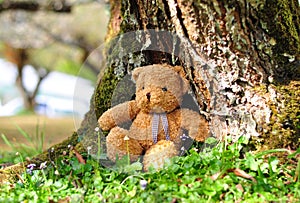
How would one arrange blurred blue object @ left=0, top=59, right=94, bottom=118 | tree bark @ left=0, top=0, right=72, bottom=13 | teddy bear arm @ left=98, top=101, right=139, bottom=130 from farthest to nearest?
blurred blue object @ left=0, top=59, right=94, bottom=118
tree bark @ left=0, top=0, right=72, bottom=13
teddy bear arm @ left=98, top=101, right=139, bottom=130

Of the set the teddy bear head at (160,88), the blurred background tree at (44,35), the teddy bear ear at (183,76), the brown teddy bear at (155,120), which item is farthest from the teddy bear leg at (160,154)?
the blurred background tree at (44,35)

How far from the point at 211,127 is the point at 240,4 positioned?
1.69 ft

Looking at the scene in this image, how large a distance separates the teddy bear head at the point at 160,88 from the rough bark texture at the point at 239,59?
0.08 m

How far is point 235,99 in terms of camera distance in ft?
5.81

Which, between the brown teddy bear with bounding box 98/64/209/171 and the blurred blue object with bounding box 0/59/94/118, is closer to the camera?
the brown teddy bear with bounding box 98/64/209/171

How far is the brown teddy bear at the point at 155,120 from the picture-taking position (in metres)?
1.75

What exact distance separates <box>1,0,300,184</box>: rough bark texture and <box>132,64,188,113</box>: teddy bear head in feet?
0.25

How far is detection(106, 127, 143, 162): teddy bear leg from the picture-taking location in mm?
1794

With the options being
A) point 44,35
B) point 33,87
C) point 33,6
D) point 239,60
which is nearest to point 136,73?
point 239,60

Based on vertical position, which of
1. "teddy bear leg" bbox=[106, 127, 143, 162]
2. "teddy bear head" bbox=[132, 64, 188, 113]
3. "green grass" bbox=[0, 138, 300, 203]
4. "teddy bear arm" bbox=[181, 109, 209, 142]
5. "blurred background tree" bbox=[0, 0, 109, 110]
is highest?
"blurred background tree" bbox=[0, 0, 109, 110]

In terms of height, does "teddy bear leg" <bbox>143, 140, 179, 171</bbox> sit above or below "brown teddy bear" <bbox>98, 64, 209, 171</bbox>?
below

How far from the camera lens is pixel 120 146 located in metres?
1.80

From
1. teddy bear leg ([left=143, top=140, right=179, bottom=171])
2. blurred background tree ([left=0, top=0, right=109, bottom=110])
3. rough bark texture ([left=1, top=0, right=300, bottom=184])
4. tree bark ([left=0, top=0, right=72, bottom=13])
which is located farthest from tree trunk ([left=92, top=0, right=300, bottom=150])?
blurred background tree ([left=0, top=0, right=109, bottom=110])

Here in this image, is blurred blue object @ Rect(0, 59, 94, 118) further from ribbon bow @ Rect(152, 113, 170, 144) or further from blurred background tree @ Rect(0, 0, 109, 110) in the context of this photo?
ribbon bow @ Rect(152, 113, 170, 144)
